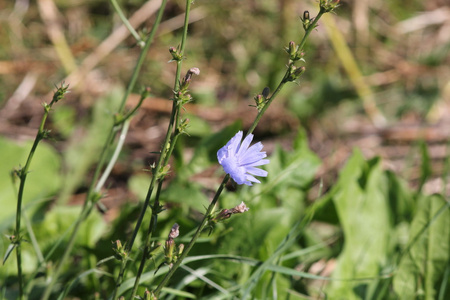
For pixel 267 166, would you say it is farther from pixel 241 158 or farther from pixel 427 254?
pixel 241 158

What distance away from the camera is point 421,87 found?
358 centimetres

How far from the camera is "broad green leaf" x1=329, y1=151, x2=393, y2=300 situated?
1.77 meters

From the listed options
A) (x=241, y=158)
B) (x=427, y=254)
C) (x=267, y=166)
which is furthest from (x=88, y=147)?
(x=241, y=158)

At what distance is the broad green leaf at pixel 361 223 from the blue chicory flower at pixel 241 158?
912 mm

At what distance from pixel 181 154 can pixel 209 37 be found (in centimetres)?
207

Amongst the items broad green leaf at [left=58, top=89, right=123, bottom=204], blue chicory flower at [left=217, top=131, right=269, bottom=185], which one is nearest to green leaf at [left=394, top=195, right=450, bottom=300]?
blue chicory flower at [left=217, top=131, right=269, bottom=185]

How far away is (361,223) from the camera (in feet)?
6.23

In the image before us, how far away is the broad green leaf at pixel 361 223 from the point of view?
1.77 m

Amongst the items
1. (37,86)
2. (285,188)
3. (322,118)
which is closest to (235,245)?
(285,188)

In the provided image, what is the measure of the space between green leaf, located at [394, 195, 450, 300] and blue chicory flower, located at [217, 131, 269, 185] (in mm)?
934

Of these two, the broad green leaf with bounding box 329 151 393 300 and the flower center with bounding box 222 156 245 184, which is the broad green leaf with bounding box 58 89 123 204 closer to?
the broad green leaf with bounding box 329 151 393 300

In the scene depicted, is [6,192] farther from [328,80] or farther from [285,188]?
[328,80]

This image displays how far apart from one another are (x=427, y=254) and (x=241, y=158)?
3.33 feet

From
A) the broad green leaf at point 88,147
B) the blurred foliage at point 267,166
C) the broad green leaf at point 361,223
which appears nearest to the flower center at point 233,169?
the blurred foliage at point 267,166
